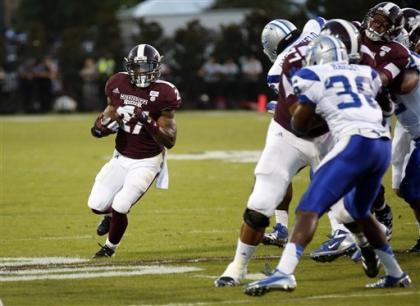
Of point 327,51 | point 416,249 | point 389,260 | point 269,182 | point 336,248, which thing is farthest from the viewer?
point 416,249

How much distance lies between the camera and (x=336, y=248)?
7.97 metres

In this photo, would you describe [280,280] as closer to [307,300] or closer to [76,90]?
[307,300]

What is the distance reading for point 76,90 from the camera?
29844 millimetres

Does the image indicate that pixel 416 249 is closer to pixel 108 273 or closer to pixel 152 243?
pixel 152 243

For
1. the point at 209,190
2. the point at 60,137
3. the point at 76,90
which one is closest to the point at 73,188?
the point at 209,190

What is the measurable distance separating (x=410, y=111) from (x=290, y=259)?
2498 millimetres

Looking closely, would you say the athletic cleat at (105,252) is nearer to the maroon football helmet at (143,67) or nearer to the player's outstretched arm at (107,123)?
the player's outstretched arm at (107,123)

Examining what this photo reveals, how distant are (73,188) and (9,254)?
15.3 feet

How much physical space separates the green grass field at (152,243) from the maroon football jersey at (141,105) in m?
0.75

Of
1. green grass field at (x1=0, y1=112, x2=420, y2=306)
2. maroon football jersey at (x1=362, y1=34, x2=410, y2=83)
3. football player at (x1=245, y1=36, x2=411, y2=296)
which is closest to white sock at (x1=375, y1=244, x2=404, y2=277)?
green grass field at (x1=0, y1=112, x2=420, y2=306)

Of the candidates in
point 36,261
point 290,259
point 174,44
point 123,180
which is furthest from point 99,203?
point 174,44

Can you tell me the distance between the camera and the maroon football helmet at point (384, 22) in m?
8.37

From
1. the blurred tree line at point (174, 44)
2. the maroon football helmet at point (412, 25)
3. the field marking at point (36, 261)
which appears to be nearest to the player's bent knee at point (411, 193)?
the maroon football helmet at point (412, 25)

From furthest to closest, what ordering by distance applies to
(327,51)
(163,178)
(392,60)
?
(163,178) < (392,60) < (327,51)
